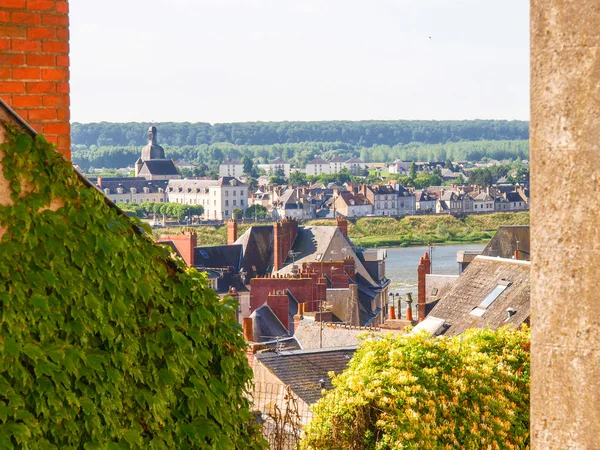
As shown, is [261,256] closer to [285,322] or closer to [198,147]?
[285,322]

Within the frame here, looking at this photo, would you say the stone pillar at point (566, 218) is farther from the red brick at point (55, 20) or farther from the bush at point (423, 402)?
the bush at point (423, 402)

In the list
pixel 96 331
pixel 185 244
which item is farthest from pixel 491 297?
pixel 185 244

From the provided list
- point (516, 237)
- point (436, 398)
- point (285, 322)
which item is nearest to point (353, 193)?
point (516, 237)

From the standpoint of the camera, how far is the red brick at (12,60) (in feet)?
11.5

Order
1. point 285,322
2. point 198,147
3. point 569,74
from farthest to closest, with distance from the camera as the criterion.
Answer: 1. point 198,147
2. point 285,322
3. point 569,74

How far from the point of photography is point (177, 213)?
88.2 m

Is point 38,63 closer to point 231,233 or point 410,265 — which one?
point 231,233

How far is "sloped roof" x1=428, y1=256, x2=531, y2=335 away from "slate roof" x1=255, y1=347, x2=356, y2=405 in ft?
10.2

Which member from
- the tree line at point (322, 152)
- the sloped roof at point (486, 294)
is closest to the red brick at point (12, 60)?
the sloped roof at point (486, 294)

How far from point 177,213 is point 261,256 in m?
51.7

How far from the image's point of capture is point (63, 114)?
143 inches

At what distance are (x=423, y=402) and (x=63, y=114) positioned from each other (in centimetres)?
333

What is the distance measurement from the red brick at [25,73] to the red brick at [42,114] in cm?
12

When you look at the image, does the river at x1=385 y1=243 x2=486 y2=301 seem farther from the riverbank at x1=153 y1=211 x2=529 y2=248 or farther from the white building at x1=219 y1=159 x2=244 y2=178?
the white building at x1=219 y1=159 x2=244 y2=178
